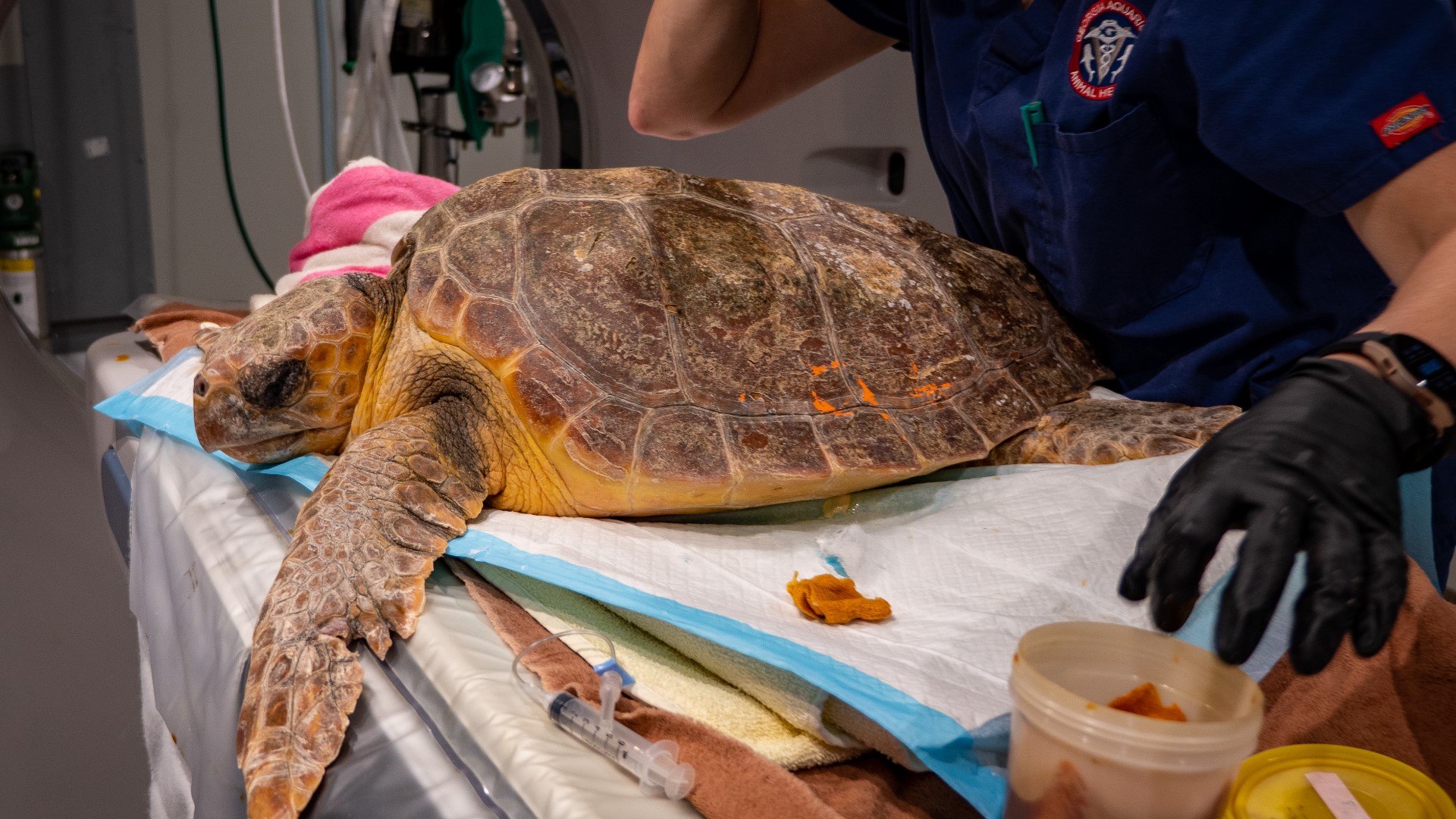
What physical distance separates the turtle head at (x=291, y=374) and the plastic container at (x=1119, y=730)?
0.72m

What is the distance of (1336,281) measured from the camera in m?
0.79

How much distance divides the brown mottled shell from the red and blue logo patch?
0.23 m

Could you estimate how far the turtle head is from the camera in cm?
82

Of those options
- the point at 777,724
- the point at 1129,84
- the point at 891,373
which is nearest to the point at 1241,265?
the point at 1129,84

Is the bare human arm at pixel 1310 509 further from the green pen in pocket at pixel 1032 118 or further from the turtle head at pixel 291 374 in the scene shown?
the turtle head at pixel 291 374

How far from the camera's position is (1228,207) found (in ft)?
2.73

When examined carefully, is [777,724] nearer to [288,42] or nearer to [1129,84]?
[1129,84]

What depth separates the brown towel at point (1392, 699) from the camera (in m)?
0.49

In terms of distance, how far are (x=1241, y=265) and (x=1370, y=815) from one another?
0.58m

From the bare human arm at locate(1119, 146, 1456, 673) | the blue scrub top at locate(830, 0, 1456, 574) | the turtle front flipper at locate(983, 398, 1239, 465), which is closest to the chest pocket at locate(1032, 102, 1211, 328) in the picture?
the blue scrub top at locate(830, 0, 1456, 574)

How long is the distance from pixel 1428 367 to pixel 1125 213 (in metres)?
0.42

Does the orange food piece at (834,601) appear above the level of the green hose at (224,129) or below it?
below

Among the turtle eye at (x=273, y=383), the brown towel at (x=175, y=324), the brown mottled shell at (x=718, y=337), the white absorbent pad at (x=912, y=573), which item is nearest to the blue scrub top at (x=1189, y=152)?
the brown mottled shell at (x=718, y=337)

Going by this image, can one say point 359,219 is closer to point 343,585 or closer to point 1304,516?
point 343,585
